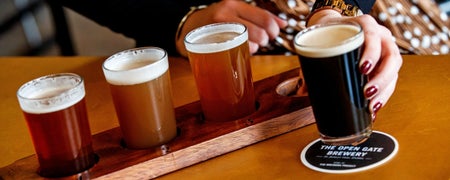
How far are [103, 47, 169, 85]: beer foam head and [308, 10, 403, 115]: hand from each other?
33cm

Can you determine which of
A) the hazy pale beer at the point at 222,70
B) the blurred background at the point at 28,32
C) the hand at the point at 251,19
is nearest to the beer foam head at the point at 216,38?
the hazy pale beer at the point at 222,70

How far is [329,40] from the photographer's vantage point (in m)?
1.15

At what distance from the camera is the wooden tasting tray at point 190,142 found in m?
1.19

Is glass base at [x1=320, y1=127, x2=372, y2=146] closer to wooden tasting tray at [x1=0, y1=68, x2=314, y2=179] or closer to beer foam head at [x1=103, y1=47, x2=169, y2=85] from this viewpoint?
wooden tasting tray at [x1=0, y1=68, x2=314, y2=179]

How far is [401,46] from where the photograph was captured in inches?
67.8

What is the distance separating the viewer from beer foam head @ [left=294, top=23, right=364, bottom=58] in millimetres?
1082

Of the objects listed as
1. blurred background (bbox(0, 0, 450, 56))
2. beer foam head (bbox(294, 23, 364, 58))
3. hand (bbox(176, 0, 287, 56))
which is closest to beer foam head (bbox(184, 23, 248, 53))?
beer foam head (bbox(294, 23, 364, 58))

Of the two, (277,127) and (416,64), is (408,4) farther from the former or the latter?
(277,127)

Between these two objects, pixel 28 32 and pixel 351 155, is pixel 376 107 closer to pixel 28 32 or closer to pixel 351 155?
pixel 351 155

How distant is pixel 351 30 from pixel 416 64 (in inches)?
16.1

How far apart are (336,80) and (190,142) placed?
0.28 meters

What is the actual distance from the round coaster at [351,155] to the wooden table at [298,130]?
0.01 metres

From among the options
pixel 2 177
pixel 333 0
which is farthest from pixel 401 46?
pixel 2 177

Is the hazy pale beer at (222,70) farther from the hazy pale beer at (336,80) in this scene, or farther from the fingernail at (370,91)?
the fingernail at (370,91)
